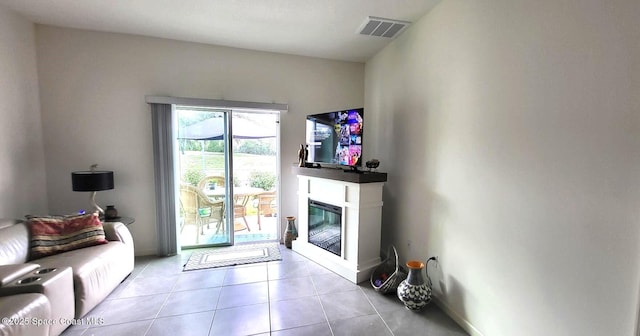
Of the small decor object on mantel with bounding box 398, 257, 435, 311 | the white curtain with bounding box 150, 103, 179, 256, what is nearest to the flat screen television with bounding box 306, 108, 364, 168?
the small decor object on mantel with bounding box 398, 257, 435, 311

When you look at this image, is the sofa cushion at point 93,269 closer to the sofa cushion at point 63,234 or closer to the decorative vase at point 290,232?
the sofa cushion at point 63,234

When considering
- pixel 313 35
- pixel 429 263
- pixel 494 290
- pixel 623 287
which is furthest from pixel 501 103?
pixel 313 35

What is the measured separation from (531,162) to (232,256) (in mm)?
3222

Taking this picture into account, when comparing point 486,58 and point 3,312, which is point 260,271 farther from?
point 486,58

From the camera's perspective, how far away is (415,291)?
2182 millimetres

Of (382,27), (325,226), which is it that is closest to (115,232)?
(325,226)

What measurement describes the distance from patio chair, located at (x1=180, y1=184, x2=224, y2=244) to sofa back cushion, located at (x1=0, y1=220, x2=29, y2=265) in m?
1.51

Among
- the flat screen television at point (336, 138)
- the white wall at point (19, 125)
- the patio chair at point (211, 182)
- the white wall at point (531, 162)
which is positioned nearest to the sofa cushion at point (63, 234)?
the white wall at point (19, 125)

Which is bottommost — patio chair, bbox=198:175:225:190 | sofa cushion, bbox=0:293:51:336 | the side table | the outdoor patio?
the outdoor patio

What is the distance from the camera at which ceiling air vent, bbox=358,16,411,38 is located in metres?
2.61

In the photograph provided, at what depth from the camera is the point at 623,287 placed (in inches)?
45.2

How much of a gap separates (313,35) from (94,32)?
2563mm

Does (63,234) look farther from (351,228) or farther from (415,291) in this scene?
(415,291)

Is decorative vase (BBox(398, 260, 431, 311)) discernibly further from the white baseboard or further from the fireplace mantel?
the fireplace mantel
